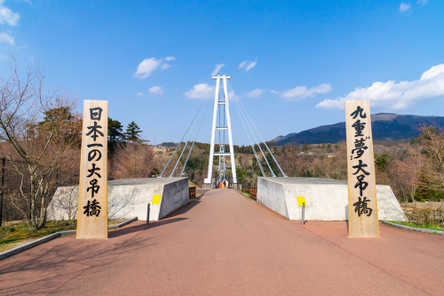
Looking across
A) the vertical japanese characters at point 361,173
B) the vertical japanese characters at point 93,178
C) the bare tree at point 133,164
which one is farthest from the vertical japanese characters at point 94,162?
the bare tree at point 133,164

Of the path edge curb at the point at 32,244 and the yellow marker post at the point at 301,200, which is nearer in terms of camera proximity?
the path edge curb at the point at 32,244

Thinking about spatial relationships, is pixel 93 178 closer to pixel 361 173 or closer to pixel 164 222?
pixel 164 222

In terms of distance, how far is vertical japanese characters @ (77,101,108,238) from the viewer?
585cm

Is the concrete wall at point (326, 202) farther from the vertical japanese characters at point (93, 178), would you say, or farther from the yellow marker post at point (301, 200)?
the vertical japanese characters at point (93, 178)

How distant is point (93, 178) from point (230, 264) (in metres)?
3.89

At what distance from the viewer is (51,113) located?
746 cm

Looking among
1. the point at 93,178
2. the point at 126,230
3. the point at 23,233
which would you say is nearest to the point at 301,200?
the point at 126,230

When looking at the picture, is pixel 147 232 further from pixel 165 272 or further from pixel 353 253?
pixel 353 253

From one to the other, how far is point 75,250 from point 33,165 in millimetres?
2703

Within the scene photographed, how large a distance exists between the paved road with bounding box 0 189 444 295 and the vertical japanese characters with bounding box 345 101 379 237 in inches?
16.6

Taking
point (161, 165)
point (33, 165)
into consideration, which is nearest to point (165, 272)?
point (33, 165)

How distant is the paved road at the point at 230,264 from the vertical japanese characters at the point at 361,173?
421mm

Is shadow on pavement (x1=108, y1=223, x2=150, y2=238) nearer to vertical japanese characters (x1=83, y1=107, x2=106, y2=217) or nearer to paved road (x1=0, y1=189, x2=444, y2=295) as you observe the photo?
paved road (x1=0, y1=189, x2=444, y2=295)

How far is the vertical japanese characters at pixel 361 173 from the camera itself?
6.09 meters
